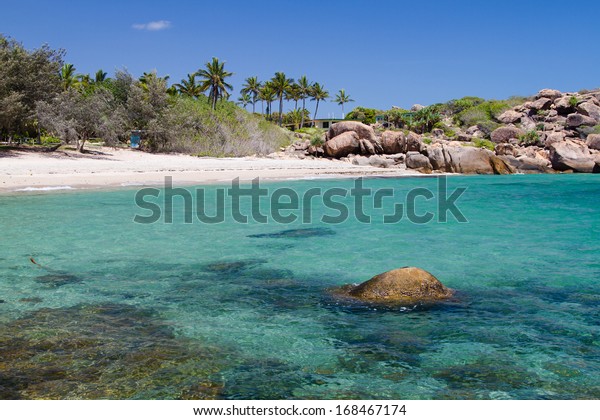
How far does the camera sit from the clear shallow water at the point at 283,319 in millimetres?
4574

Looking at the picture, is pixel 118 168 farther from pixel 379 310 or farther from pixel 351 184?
pixel 379 310

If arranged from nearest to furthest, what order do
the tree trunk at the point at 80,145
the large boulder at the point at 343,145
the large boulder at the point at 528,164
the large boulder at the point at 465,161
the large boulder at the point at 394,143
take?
the tree trunk at the point at 80,145
the large boulder at the point at 465,161
the large boulder at the point at 528,164
the large boulder at the point at 343,145
the large boulder at the point at 394,143

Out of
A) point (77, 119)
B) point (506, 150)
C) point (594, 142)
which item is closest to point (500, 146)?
point (506, 150)

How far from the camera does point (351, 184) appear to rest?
3044cm

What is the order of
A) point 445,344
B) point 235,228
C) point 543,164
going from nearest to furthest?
1. point 445,344
2. point 235,228
3. point 543,164

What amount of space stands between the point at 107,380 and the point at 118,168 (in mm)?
27988

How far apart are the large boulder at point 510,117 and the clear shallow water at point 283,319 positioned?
209ft

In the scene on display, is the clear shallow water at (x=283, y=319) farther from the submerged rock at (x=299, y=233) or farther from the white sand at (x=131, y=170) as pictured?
the white sand at (x=131, y=170)

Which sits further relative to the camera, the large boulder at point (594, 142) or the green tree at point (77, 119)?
the large boulder at point (594, 142)

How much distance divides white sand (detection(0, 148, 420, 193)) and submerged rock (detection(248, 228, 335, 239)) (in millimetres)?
13220

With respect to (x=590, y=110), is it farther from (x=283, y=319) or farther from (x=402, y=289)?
(x=283, y=319)

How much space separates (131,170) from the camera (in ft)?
102

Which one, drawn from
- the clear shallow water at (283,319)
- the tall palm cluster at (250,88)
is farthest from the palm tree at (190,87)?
the clear shallow water at (283,319)
